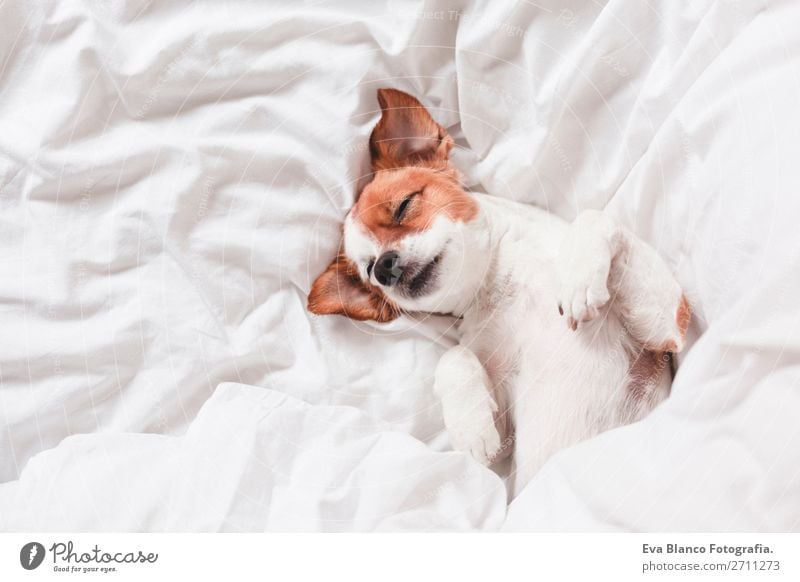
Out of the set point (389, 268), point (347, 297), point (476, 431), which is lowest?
point (476, 431)

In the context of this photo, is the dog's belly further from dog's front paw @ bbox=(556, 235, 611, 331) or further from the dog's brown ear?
the dog's brown ear

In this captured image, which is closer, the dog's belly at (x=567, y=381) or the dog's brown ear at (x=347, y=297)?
the dog's belly at (x=567, y=381)

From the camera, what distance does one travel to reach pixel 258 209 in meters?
1.25

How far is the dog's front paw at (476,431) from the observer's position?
1.13 meters

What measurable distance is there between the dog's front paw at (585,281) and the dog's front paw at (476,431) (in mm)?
246

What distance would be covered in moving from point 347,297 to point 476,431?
366 millimetres

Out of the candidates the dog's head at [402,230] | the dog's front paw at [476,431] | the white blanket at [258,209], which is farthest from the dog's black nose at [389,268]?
the dog's front paw at [476,431]

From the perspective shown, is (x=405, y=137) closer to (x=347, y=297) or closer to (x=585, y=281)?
(x=347, y=297)

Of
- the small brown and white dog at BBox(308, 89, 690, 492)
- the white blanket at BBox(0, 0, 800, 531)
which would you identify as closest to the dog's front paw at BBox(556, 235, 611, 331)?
the small brown and white dog at BBox(308, 89, 690, 492)

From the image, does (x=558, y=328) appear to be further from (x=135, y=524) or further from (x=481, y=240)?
(x=135, y=524)

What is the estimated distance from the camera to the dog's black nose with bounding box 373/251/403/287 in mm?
1138

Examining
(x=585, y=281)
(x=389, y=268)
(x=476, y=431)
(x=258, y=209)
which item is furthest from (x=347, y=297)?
(x=585, y=281)

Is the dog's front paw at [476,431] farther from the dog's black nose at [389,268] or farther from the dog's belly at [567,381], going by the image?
the dog's black nose at [389,268]

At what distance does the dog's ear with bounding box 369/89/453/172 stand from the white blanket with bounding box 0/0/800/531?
38 mm
